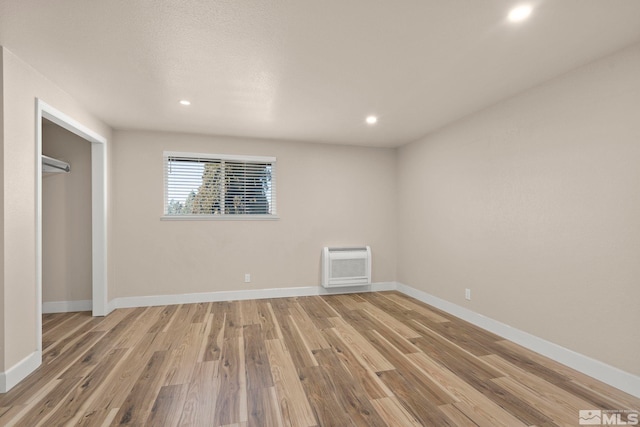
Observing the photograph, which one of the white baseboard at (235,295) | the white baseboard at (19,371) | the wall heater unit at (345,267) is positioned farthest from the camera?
the wall heater unit at (345,267)

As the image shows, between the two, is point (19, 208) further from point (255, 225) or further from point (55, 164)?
point (255, 225)

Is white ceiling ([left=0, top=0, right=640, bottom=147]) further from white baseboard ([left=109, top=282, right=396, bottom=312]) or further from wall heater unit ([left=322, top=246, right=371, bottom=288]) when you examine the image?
white baseboard ([left=109, top=282, right=396, bottom=312])

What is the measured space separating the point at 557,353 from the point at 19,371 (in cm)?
426

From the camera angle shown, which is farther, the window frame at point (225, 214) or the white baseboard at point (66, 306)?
the window frame at point (225, 214)

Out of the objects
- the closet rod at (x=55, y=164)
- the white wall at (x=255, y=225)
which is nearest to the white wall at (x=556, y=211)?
the white wall at (x=255, y=225)

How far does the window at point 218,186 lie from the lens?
168 inches

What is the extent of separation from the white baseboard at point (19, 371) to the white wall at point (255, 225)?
160 centimetres

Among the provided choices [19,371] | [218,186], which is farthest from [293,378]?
[218,186]

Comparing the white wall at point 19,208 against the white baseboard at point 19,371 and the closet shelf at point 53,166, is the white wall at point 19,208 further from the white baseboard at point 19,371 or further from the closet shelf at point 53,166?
the closet shelf at point 53,166

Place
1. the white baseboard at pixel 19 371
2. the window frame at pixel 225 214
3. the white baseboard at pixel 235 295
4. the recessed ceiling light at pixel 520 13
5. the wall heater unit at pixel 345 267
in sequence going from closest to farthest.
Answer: the recessed ceiling light at pixel 520 13 → the white baseboard at pixel 19 371 → the white baseboard at pixel 235 295 → the window frame at pixel 225 214 → the wall heater unit at pixel 345 267

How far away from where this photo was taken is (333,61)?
2.31 meters

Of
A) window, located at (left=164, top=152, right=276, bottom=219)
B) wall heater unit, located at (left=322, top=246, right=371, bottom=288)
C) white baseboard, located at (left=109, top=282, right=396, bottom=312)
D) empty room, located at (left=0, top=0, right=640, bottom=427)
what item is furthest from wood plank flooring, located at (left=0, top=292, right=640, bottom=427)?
window, located at (left=164, top=152, right=276, bottom=219)

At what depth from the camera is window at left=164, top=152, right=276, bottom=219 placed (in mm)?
4262

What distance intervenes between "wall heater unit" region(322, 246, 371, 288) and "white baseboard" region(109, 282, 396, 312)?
184 mm
